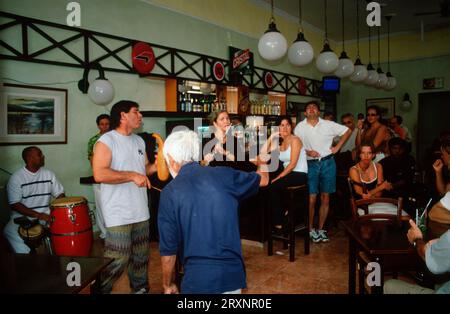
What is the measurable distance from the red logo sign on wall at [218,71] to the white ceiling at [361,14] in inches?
67.8

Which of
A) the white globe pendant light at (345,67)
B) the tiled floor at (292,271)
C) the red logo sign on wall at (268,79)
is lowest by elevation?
the tiled floor at (292,271)

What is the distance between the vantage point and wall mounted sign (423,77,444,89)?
851cm

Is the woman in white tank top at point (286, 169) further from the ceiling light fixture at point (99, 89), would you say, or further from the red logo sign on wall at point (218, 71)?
the red logo sign on wall at point (218, 71)

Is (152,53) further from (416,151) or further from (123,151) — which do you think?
(416,151)

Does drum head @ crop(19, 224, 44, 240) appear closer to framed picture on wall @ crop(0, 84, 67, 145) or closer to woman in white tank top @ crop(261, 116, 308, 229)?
framed picture on wall @ crop(0, 84, 67, 145)

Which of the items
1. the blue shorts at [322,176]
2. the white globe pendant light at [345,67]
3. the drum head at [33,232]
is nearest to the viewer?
the drum head at [33,232]

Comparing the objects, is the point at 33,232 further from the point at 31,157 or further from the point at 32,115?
the point at 32,115

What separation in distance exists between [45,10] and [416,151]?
29.6 feet

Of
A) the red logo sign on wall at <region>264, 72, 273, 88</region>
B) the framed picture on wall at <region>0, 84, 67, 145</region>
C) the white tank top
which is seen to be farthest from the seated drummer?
the red logo sign on wall at <region>264, 72, 273, 88</region>

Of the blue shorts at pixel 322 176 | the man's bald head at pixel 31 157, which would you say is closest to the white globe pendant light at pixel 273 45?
the blue shorts at pixel 322 176

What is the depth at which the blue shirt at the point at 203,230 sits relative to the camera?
1.56 metres

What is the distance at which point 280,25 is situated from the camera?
751 cm

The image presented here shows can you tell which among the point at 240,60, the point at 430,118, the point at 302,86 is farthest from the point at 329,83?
the point at 240,60

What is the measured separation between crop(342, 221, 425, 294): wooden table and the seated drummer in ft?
9.19
